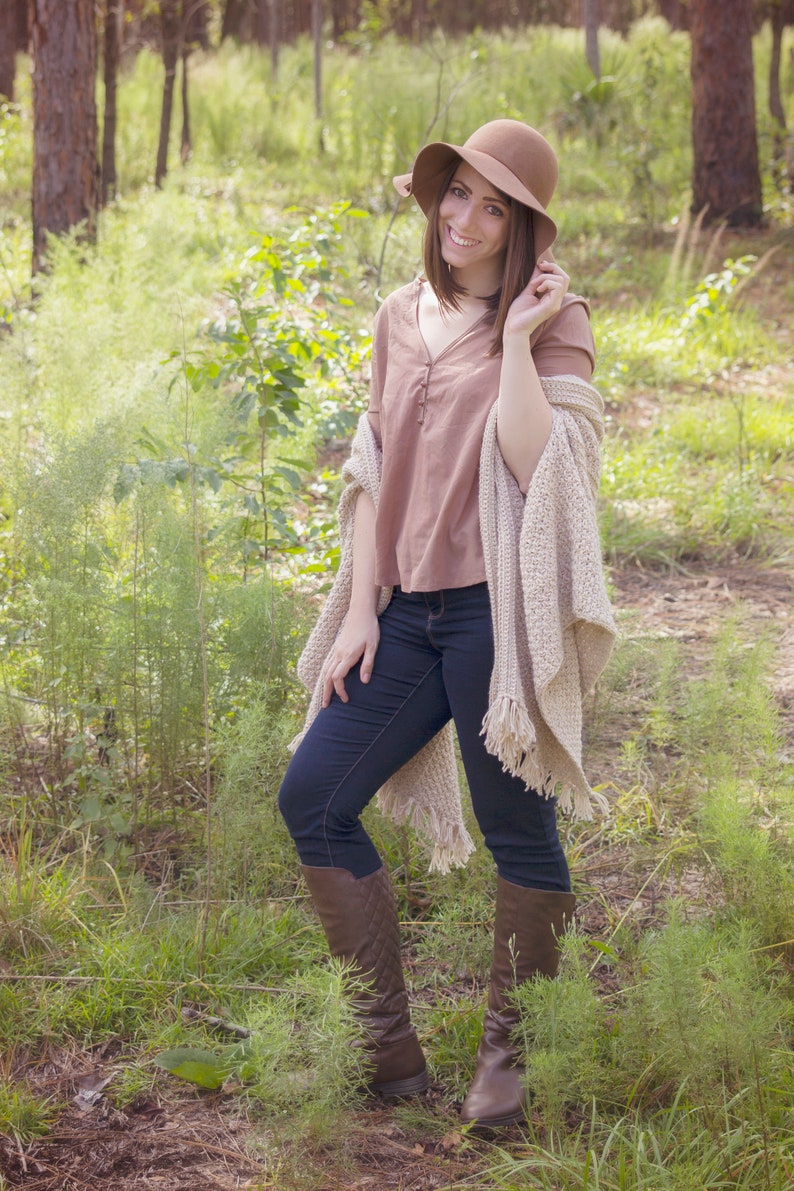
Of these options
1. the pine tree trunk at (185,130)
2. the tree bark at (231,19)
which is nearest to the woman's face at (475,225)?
the pine tree trunk at (185,130)

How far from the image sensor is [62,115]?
25.1 ft

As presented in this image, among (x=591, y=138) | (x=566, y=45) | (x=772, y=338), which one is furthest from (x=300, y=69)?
(x=772, y=338)

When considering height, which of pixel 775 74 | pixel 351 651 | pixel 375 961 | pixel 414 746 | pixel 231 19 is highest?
pixel 231 19

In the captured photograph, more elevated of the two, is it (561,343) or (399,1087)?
(561,343)

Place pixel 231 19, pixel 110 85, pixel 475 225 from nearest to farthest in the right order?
1. pixel 475 225
2. pixel 110 85
3. pixel 231 19

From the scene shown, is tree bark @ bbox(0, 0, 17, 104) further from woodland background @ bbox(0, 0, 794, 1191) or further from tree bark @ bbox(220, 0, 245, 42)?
woodland background @ bbox(0, 0, 794, 1191)

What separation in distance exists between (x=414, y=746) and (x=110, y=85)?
8.48 meters

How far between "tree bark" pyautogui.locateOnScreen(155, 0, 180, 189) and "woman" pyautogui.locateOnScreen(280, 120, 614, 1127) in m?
8.51

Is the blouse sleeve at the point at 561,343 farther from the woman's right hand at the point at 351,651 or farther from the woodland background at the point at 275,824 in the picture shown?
the woodland background at the point at 275,824

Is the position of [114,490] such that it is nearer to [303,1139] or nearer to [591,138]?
[303,1139]

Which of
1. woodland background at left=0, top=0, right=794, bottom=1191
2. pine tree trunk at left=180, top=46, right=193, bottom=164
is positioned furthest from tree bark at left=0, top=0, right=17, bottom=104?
woodland background at left=0, top=0, right=794, bottom=1191

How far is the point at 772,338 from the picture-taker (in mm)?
7645

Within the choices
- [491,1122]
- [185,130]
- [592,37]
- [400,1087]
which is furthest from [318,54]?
[491,1122]

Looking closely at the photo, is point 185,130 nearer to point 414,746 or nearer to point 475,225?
point 475,225
